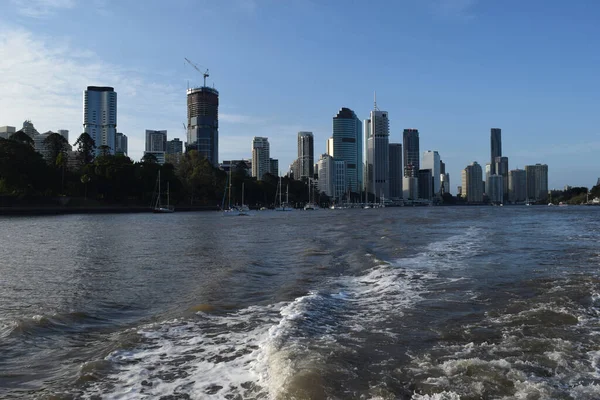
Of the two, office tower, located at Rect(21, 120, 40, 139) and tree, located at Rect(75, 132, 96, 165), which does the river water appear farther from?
office tower, located at Rect(21, 120, 40, 139)

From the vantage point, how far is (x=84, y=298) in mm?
11938

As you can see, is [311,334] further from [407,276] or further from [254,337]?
[407,276]

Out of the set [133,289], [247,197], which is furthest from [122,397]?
[247,197]

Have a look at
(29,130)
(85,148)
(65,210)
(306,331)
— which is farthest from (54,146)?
(306,331)

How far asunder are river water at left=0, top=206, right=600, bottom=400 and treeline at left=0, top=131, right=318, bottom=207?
274ft

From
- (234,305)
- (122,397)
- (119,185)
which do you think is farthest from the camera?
(119,185)

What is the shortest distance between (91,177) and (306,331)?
111 meters

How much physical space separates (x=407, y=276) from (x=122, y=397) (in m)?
10.5

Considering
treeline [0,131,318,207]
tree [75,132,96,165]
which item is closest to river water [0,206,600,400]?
treeline [0,131,318,207]

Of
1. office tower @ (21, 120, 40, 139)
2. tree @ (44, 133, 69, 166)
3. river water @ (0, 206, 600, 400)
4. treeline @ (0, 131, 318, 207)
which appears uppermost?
office tower @ (21, 120, 40, 139)

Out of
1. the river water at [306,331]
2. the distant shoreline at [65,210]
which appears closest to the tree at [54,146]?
the distant shoreline at [65,210]

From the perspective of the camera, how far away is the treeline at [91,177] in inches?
3474

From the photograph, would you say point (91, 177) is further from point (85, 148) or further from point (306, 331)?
point (306, 331)

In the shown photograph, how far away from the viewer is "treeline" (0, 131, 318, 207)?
3474 inches
